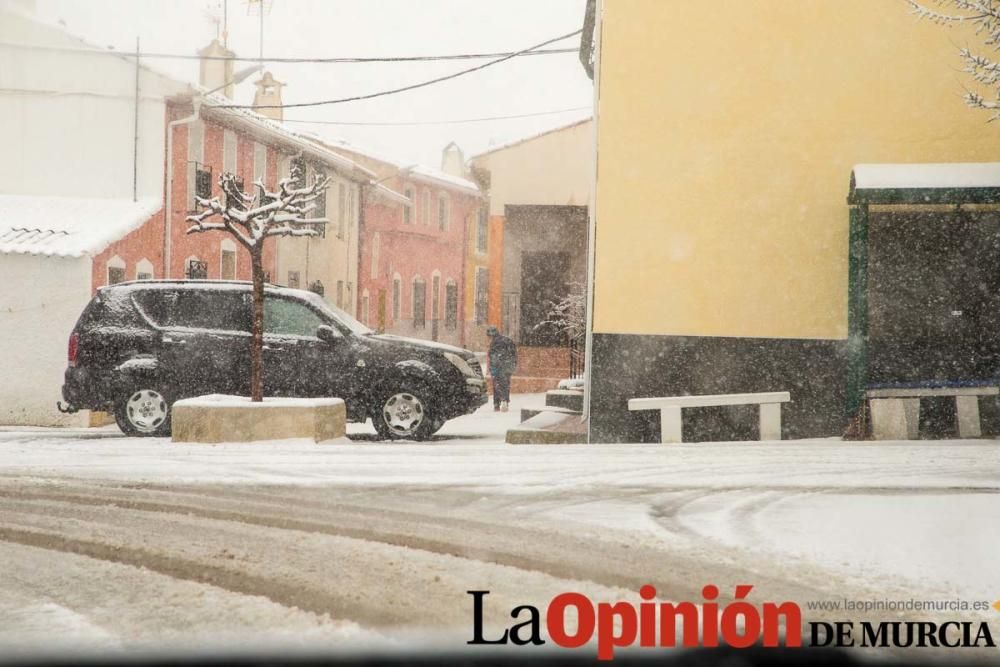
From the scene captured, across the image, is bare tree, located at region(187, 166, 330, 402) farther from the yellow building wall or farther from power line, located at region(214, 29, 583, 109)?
the yellow building wall

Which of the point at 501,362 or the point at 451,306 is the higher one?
the point at 451,306

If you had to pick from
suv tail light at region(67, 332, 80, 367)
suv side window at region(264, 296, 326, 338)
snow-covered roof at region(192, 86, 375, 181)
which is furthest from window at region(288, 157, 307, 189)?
suv tail light at region(67, 332, 80, 367)

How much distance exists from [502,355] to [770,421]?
2.44 metres

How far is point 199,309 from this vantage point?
7.11 m

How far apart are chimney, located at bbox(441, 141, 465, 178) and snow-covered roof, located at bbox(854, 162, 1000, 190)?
286 cm

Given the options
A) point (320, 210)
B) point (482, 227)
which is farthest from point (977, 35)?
point (320, 210)

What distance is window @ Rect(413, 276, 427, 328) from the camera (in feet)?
20.0

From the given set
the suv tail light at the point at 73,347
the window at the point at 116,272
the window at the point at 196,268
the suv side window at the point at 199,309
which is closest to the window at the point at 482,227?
the suv side window at the point at 199,309

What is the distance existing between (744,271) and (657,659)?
6455 millimetres

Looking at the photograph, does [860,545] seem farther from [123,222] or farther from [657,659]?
[123,222]

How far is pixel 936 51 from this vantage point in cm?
721

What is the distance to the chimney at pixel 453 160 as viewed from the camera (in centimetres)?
599

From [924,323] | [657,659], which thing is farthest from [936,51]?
[657,659]

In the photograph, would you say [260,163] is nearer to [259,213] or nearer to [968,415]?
[259,213]
